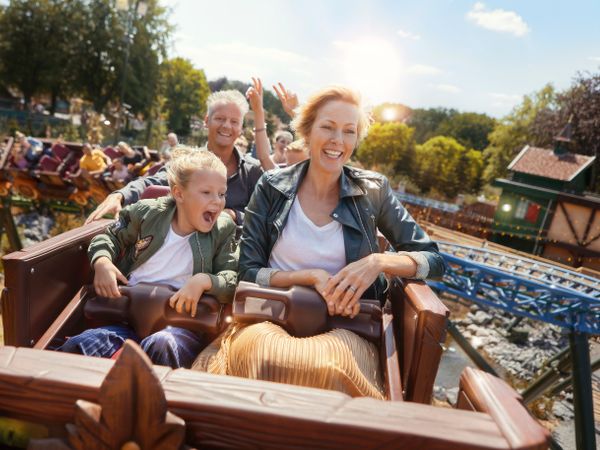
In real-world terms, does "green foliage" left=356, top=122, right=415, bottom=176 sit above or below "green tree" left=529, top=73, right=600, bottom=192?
below

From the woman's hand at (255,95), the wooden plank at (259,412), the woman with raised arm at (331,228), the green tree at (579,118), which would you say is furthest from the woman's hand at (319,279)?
the green tree at (579,118)

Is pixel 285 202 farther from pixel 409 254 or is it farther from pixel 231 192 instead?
pixel 231 192

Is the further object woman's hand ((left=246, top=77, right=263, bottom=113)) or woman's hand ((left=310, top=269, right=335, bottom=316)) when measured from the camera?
woman's hand ((left=246, top=77, right=263, bottom=113))

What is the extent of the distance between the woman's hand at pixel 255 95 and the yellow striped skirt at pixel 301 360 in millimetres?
2124

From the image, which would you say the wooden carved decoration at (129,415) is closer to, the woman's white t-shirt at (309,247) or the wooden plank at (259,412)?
the wooden plank at (259,412)

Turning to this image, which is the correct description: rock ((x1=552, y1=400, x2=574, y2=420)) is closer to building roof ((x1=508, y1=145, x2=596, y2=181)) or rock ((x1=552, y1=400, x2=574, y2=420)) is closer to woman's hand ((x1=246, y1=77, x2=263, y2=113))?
woman's hand ((x1=246, y1=77, x2=263, y2=113))

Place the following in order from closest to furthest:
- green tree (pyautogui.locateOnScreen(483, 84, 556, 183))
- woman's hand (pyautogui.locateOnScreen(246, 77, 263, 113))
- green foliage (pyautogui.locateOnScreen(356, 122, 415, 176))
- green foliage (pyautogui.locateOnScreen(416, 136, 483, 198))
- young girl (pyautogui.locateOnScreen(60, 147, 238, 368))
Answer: young girl (pyautogui.locateOnScreen(60, 147, 238, 368)), woman's hand (pyautogui.locateOnScreen(246, 77, 263, 113)), green tree (pyautogui.locateOnScreen(483, 84, 556, 183)), green foliage (pyautogui.locateOnScreen(416, 136, 483, 198)), green foliage (pyautogui.locateOnScreen(356, 122, 415, 176))

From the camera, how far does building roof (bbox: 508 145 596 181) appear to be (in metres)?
19.1

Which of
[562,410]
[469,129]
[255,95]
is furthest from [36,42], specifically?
[469,129]

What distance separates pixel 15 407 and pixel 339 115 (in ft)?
4.79

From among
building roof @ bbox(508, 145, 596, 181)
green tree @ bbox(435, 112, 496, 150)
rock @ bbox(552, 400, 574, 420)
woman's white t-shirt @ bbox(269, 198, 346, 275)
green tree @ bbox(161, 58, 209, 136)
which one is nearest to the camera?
woman's white t-shirt @ bbox(269, 198, 346, 275)

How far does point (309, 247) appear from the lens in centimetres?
178

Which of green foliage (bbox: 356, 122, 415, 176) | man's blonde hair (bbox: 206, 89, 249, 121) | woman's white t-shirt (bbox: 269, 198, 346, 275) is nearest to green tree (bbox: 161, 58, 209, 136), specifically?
green foliage (bbox: 356, 122, 415, 176)

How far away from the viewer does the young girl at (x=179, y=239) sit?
1664mm
